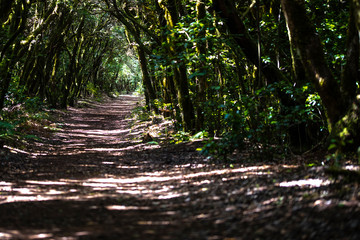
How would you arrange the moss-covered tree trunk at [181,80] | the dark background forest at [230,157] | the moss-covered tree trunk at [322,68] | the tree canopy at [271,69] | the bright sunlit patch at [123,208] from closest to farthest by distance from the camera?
the dark background forest at [230,157] < the bright sunlit patch at [123,208] < the moss-covered tree trunk at [322,68] < the tree canopy at [271,69] < the moss-covered tree trunk at [181,80]

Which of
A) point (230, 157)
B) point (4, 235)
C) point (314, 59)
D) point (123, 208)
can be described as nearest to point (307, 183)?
point (314, 59)

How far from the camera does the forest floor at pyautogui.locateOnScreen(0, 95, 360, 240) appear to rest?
3754mm

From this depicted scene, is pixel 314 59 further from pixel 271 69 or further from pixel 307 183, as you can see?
pixel 307 183

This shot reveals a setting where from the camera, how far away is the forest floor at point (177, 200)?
3754mm

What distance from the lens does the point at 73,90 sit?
95.3 feet

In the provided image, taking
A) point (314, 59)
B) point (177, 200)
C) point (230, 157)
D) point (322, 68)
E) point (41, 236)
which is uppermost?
point (314, 59)

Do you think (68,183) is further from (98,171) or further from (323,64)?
(323,64)

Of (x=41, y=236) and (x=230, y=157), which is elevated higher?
(x=230, y=157)

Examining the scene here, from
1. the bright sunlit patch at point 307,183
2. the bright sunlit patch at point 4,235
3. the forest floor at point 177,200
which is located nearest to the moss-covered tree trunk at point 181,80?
the forest floor at point 177,200

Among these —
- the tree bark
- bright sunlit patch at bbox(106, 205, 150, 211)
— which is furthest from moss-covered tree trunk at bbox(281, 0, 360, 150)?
bright sunlit patch at bbox(106, 205, 150, 211)

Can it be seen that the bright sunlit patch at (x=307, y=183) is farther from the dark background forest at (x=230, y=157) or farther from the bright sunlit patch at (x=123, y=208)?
the bright sunlit patch at (x=123, y=208)

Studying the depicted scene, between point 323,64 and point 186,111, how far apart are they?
21.6 feet

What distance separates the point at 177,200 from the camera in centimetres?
539

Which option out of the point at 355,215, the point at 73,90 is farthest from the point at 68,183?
the point at 73,90
